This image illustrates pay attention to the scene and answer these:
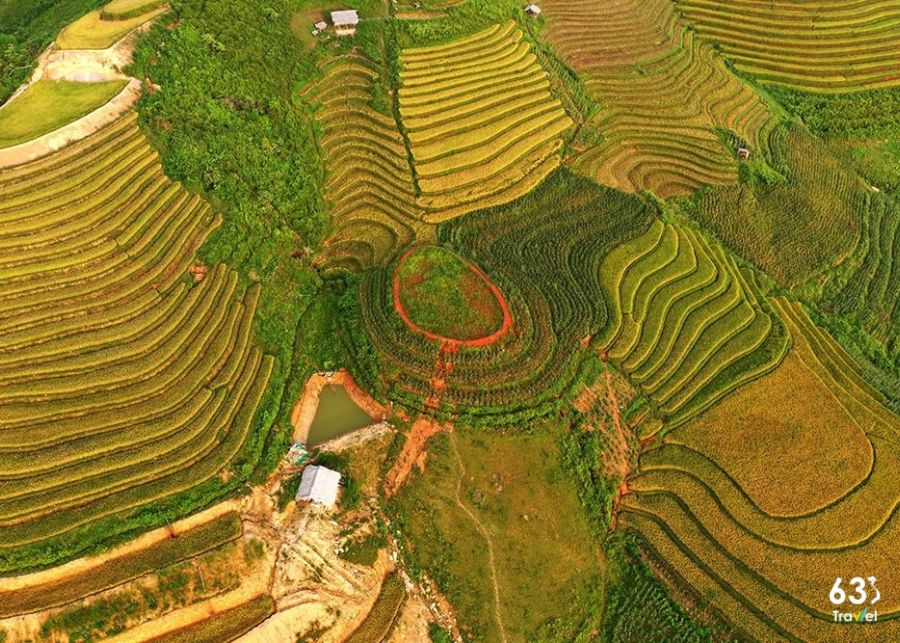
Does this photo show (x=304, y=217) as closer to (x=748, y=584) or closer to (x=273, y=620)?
(x=273, y=620)

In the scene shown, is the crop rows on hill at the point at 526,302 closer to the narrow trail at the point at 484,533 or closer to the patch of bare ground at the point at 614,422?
the patch of bare ground at the point at 614,422

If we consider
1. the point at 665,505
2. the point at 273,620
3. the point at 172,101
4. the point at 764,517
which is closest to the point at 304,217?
the point at 172,101

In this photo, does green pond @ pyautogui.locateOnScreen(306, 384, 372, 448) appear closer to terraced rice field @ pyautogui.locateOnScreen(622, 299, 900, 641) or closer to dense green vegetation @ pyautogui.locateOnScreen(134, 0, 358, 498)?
dense green vegetation @ pyautogui.locateOnScreen(134, 0, 358, 498)

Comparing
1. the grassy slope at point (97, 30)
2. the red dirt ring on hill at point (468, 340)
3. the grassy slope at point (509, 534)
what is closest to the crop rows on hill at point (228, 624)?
the grassy slope at point (509, 534)

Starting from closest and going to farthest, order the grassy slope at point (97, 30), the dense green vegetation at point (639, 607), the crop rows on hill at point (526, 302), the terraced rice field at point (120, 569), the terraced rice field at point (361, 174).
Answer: the terraced rice field at point (120, 569), the dense green vegetation at point (639, 607), the crop rows on hill at point (526, 302), the grassy slope at point (97, 30), the terraced rice field at point (361, 174)

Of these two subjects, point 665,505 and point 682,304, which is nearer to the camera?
point 665,505

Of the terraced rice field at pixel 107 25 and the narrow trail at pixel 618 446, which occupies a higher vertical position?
the terraced rice field at pixel 107 25
